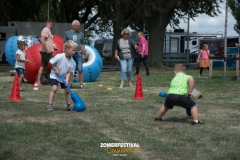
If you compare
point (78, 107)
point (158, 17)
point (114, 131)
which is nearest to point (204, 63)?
point (158, 17)

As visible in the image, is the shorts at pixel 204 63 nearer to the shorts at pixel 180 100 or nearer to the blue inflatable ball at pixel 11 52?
the blue inflatable ball at pixel 11 52

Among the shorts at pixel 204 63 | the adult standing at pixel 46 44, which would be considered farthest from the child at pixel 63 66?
the shorts at pixel 204 63

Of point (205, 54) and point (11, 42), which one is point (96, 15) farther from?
point (11, 42)

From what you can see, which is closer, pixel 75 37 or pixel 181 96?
pixel 181 96

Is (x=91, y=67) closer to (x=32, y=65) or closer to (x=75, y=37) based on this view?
(x=32, y=65)

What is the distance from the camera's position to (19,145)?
6609 millimetres

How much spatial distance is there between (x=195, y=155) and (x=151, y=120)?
2483mm

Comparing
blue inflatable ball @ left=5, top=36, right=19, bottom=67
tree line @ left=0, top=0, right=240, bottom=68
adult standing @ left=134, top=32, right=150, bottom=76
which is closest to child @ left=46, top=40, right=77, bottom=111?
blue inflatable ball @ left=5, top=36, right=19, bottom=67

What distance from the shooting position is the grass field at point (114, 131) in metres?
6.31

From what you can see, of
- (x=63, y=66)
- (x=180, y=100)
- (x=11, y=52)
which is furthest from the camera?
(x=11, y=52)

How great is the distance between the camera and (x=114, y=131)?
7676 mm

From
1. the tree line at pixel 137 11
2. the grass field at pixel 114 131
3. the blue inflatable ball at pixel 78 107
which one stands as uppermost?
the tree line at pixel 137 11

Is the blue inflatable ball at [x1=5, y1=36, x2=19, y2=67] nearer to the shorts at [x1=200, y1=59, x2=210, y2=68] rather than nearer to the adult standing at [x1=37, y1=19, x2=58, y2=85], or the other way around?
the adult standing at [x1=37, y1=19, x2=58, y2=85]

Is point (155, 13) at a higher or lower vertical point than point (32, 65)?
higher
